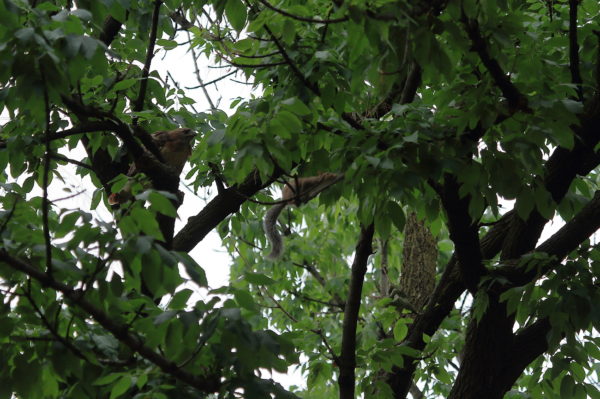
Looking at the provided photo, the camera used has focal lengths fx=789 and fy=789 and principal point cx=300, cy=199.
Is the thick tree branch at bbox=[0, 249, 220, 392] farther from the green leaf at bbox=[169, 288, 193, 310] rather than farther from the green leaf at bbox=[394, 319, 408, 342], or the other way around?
the green leaf at bbox=[394, 319, 408, 342]

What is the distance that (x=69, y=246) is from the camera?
106 inches

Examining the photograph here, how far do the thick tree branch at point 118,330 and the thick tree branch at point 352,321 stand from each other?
4.88 ft

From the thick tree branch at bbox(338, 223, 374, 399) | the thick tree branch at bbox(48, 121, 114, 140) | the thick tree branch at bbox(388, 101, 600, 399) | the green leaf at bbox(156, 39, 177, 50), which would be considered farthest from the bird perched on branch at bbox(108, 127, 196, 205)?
the thick tree branch at bbox(388, 101, 600, 399)

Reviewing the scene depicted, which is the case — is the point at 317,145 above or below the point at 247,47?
below

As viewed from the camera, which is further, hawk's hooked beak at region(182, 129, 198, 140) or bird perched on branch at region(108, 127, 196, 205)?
bird perched on branch at region(108, 127, 196, 205)

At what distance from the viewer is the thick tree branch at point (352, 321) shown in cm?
420

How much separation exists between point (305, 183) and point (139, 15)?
1609 millimetres

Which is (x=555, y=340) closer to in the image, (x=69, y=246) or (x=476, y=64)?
(x=476, y=64)

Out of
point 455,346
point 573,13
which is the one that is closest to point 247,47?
point 573,13

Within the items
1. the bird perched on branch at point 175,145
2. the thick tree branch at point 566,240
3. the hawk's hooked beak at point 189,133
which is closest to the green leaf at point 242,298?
the thick tree branch at point 566,240

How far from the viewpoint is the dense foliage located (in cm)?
267

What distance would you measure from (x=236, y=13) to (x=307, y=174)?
0.86m

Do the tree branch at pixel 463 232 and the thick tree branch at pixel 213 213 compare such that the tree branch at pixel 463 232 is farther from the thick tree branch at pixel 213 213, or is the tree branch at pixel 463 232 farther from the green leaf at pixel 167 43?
the green leaf at pixel 167 43

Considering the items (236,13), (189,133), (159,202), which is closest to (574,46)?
(236,13)
